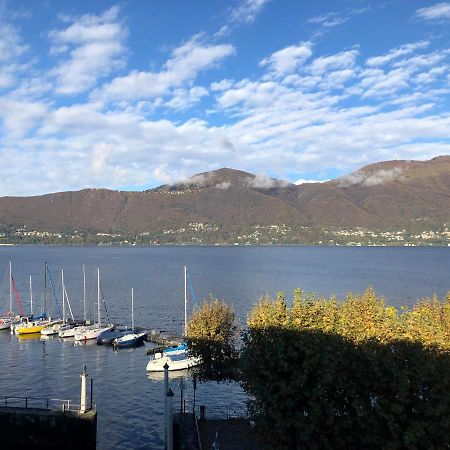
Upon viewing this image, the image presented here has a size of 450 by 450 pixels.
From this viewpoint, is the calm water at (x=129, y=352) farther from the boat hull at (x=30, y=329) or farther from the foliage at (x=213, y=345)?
the foliage at (x=213, y=345)

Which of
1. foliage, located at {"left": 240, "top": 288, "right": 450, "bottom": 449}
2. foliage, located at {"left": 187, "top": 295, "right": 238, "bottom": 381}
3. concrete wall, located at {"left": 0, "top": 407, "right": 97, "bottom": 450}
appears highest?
foliage, located at {"left": 240, "top": 288, "right": 450, "bottom": 449}

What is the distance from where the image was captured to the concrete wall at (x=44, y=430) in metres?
30.2

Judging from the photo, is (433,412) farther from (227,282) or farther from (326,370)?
(227,282)

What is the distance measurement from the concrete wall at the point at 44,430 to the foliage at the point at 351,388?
14.2 metres

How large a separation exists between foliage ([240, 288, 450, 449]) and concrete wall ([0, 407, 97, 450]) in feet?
46.4

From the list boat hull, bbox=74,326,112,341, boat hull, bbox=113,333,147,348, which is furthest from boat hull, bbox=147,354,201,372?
boat hull, bbox=74,326,112,341

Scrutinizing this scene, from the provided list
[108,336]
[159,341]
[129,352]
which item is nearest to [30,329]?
[108,336]

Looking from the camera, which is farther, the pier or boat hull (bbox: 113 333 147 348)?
boat hull (bbox: 113 333 147 348)

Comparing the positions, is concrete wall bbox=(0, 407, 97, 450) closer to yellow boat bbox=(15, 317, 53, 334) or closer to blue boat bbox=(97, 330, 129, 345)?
blue boat bbox=(97, 330, 129, 345)

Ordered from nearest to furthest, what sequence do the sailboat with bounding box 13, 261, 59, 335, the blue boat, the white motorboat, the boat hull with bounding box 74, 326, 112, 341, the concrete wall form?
the concrete wall < the white motorboat < the blue boat < the boat hull with bounding box 74, 326, 112, 341 < the sailboat with bounding box 13, 261, 59, 335

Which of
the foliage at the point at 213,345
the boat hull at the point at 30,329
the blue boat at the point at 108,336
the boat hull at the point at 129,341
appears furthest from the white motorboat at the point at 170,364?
the boat hull at the point at 30,329

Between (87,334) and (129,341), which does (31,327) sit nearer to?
(87,334)

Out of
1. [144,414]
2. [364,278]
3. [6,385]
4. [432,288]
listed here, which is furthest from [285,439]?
[364,278]

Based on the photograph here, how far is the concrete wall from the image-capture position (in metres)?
30.2
